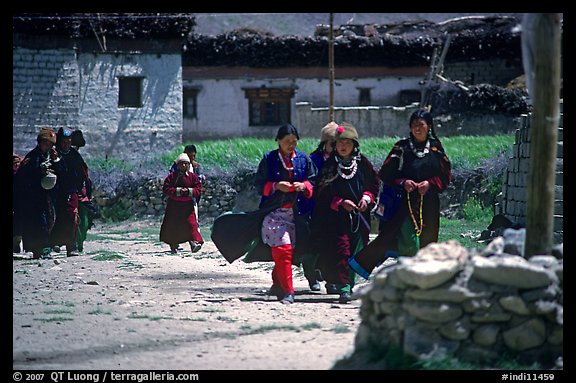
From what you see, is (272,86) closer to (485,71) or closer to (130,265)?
(485,71)

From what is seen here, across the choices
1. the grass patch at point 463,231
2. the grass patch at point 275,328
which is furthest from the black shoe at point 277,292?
the grass patch at point 463,231

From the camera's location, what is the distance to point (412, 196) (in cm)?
948

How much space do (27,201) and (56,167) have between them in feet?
2.12

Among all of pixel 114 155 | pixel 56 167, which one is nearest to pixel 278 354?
pixel 56 167

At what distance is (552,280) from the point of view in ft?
19.5

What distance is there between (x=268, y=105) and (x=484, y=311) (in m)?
28.4

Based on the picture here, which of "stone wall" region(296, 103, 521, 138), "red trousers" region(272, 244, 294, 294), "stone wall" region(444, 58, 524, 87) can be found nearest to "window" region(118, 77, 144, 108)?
"stone wall" region(296, 103, 521, 138)

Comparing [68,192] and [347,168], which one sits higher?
[347,168]

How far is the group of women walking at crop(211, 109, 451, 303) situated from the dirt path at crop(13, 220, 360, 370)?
0.44m

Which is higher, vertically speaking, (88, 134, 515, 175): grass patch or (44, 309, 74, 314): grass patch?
(88, 134, 515, 175): grass patch

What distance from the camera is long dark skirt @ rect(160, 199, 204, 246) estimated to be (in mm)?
15148

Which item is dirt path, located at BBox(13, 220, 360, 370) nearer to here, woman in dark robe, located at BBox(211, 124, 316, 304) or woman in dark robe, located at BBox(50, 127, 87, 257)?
woman in dark robe, located at BBox(211, 124, 316, 304)

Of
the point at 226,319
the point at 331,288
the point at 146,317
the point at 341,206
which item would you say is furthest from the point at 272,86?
the point at 226,319

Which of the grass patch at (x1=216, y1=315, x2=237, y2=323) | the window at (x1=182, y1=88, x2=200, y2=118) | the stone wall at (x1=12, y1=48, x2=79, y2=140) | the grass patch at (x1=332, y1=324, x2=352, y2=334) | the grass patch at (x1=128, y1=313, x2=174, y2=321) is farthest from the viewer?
the window at (x1=182, y1=88, x2=200, y2=118)
